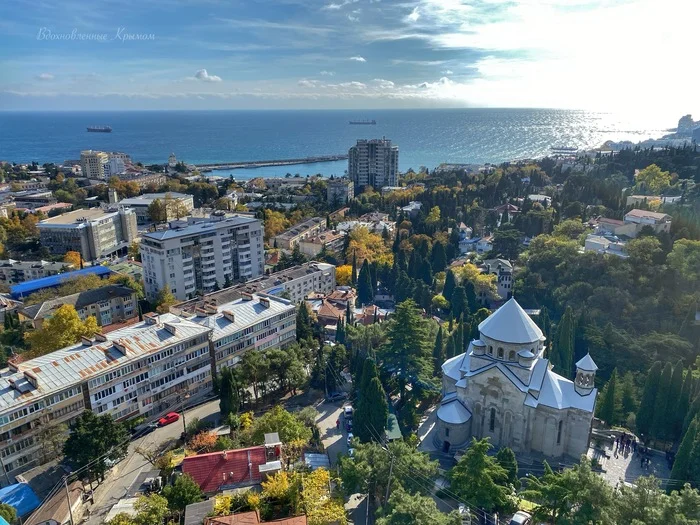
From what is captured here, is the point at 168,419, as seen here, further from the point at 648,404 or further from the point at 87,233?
the point at 87,233

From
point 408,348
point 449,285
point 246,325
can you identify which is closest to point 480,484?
point 408,348

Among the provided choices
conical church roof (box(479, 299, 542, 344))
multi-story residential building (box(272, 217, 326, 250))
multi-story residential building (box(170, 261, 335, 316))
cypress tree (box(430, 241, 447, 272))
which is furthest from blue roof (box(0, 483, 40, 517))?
multi-story residential building (box(272, 217, 326, 250))

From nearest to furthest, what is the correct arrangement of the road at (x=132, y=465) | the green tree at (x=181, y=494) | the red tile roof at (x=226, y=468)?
the green tree at (x=181, y=494) < the red tile roof at (x=226, y=468) < the road at (x=132, y=465)

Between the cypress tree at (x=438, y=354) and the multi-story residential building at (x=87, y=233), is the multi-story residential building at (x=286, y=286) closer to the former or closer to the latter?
the cypress tree at (x=438, y=354)

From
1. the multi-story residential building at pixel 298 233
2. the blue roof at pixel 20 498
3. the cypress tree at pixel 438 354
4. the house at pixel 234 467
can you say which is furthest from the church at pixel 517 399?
the multi-story residential building at pixel 298 233

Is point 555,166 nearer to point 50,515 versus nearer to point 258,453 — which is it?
point 258,453

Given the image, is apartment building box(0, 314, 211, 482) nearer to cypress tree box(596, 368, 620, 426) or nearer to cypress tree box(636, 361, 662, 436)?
cypress tree box(596, 368, 620, 426)

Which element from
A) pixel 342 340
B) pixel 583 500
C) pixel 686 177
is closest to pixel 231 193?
pixel 342 340
